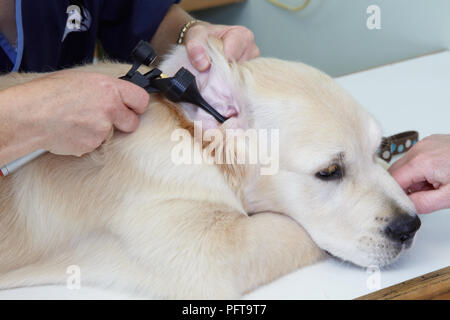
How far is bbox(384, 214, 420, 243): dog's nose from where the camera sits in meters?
0.75

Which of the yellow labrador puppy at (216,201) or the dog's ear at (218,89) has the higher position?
the dog's ear at (218,89)

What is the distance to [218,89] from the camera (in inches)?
32.7

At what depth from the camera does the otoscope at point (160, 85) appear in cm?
77

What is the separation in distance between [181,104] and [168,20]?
1.84 ft

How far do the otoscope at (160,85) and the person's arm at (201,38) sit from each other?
2.5 inches

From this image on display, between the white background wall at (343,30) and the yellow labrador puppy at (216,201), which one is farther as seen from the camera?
the white background wall at (343,30)

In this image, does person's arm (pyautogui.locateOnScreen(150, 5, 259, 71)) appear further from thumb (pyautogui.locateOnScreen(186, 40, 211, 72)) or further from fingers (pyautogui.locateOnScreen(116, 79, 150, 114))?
fingers (pyautogui.locateOnScreen(116, 79, 150, 114))

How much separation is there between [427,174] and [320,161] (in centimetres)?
21

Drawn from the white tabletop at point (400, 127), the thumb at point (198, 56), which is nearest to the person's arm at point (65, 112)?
the thumb at point (198, 56)

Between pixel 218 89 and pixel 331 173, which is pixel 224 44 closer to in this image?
pixel 218 89

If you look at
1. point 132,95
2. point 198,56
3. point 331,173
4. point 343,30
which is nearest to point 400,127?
point 331,173

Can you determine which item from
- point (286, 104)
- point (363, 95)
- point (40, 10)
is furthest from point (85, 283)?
point (363, 95)

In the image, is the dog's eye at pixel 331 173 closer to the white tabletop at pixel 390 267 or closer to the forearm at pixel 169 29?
the white tabletop at pixel 390 267

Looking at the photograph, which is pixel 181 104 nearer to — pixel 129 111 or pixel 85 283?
pixel 129 111
